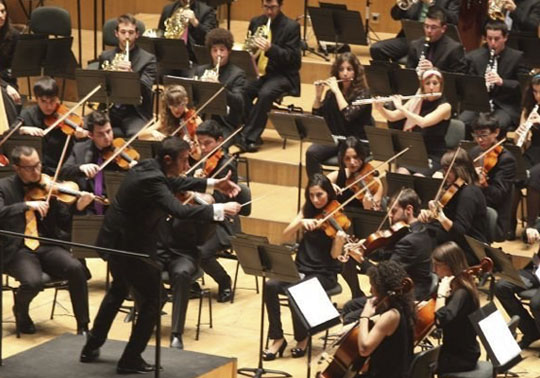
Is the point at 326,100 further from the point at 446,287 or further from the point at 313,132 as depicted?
the point at 446,287

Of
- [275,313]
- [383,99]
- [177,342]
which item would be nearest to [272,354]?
[275,313]

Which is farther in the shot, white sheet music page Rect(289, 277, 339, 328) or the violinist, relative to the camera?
the violinist

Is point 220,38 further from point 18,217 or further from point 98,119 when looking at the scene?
point 18,217

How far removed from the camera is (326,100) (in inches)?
370

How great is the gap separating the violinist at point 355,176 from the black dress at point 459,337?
5.38 feet

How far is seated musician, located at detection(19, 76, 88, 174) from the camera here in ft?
28.9

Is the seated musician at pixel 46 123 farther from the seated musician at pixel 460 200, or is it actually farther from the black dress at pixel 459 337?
the black dress at pixel 459 337

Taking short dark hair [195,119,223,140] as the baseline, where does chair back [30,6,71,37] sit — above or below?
above

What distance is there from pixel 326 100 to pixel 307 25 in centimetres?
359

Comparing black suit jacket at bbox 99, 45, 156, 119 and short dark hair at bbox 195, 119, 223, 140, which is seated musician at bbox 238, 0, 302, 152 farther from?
short dark hair at bbox 195, 119, 223, 140

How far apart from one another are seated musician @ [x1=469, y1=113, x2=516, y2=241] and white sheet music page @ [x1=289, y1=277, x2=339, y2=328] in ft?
6.79

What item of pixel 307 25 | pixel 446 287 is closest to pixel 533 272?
pixel 446 287

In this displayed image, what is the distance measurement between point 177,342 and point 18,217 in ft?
3.85

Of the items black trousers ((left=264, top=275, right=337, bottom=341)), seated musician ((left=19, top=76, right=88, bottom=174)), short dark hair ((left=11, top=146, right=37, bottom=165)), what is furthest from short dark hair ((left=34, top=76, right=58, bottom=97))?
black trousers ((left=264, top=275, right=337, bottom=341))
